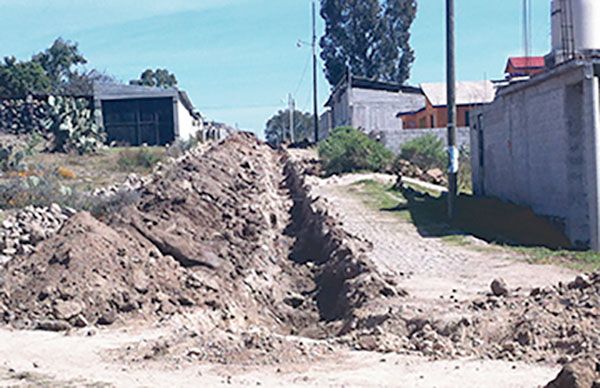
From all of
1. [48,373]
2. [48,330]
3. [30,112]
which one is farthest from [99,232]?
[30,112]

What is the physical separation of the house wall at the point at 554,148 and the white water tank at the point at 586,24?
1.56m

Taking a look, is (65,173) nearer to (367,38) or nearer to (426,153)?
(426,153)

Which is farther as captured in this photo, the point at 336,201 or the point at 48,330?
the point at 336,201

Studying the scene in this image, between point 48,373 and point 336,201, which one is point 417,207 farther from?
point 48,373

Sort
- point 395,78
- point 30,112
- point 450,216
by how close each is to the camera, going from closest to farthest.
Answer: point 450,216
point 30,112
point 395,78

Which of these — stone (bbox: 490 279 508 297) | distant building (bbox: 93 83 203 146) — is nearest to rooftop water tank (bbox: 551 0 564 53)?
stone (bbox: 490 279 508 297)

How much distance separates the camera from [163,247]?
1805 cm

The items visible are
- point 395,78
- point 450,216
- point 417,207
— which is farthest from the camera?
point 395,78

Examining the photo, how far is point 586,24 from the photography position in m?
22.6

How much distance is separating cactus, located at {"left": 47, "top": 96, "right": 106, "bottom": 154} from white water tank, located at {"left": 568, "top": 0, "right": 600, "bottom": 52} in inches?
813

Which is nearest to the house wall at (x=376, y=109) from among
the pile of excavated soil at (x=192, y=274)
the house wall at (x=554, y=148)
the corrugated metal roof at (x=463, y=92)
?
the corrugated metal roof at (x=463, y=92)

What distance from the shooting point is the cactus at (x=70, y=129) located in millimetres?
37812

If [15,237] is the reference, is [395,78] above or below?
above

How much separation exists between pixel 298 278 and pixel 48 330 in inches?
268
